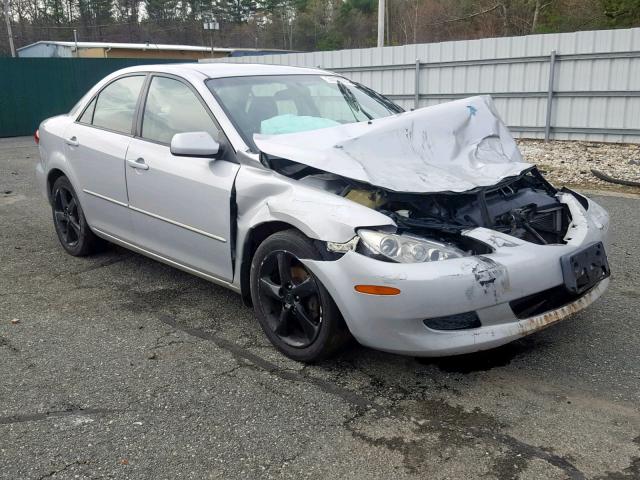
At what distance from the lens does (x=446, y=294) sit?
9.54 ft

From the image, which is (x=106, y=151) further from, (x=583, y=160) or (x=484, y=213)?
(x=583, y=160)

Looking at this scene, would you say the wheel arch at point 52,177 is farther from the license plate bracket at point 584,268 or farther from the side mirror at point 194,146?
the license plate bracket at point 584,268

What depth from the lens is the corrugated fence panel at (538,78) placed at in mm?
12086

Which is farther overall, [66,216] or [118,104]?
[66,216]

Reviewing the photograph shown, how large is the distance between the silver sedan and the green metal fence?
15596 millimetres

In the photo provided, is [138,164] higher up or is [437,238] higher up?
[138,164]

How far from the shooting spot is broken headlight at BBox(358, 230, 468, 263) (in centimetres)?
302

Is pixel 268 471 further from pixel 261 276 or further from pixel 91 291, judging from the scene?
pixel 91 291

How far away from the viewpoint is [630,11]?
73.8 ft

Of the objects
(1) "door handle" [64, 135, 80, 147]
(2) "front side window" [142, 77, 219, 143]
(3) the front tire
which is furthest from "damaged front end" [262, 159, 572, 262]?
(1) "door handle" [64, 135, 80, 147]

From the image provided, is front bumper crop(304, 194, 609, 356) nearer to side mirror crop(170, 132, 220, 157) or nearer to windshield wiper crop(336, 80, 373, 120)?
side mirror crop(170, 132, 220, 157)

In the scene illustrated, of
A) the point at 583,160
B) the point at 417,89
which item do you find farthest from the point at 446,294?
the point at 417,89

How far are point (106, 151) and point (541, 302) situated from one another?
328 centimetres

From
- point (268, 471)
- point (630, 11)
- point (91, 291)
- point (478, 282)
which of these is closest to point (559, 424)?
point (478, 282)
